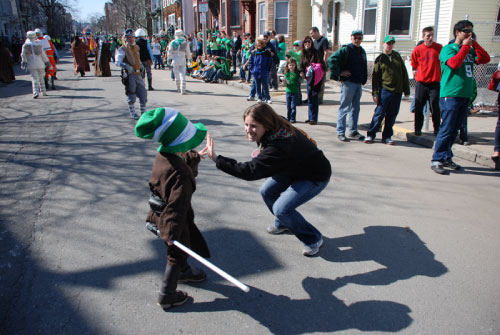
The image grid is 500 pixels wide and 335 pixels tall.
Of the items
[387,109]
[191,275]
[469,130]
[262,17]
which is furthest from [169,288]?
[262,17]

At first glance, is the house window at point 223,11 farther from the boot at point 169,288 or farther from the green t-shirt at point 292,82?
the boot at point 169,288

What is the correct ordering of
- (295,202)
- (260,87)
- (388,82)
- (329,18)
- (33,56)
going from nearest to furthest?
(295,202)
(388,82)
(260,87)
(33,56)
(329,18)

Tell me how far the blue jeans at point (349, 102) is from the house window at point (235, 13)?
74.9 ft

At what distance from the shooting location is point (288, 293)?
9.87 ft

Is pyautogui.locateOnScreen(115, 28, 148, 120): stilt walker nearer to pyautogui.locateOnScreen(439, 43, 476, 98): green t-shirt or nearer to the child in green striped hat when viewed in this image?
pyautogui.locateOnScreen(439, 43, 476, 98): green t-shirt

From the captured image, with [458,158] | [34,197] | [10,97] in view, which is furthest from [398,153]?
[10,97]

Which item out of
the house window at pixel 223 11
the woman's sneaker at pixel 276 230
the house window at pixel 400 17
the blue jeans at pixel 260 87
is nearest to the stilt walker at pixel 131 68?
the blue jeans at pixel 260 87

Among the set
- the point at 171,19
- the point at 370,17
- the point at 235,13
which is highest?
the point at 171,19

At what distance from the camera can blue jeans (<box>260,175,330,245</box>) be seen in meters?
3.39

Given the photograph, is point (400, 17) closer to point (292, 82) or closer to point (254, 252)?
point (292, 82)

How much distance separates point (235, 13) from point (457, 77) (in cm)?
2518

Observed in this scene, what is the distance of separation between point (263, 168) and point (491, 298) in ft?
6.44

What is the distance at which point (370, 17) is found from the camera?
15398mm

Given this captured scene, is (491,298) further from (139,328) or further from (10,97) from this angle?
(10,97)
